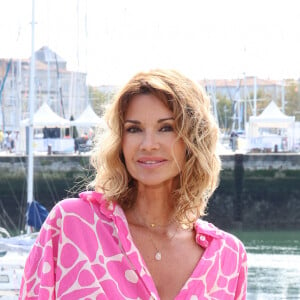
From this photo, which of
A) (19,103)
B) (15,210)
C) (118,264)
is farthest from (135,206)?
(19,103)

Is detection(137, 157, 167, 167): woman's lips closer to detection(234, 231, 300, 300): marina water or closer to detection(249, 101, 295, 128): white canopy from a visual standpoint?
detection(234, 231, 300, 300): marina water

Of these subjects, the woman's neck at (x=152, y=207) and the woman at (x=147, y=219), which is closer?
the woman at (x=147, y=219)

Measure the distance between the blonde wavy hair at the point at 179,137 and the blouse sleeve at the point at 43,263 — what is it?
162 mm

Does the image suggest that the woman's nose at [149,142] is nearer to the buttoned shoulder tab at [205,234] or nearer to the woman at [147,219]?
the woman at [147,219]

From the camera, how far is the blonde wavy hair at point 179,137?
2.31 m

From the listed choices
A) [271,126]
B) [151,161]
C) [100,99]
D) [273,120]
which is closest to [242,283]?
[151,161]

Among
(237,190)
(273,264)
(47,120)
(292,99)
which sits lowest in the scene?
(273,264)

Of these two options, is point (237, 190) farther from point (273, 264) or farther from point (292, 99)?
point (292, 99)

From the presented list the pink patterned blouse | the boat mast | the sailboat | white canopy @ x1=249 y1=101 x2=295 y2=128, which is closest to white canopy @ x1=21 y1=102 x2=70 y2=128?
white canopy @ x1=249 y1=101 x2=295 y2=128

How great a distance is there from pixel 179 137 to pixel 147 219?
20cm

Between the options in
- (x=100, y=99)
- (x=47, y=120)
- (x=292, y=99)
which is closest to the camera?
(x=47, y=120)

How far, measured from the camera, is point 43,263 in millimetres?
2199

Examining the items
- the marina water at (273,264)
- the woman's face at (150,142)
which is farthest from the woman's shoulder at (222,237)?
the marina water at (273,264)

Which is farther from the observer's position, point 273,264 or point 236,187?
point 236,187
